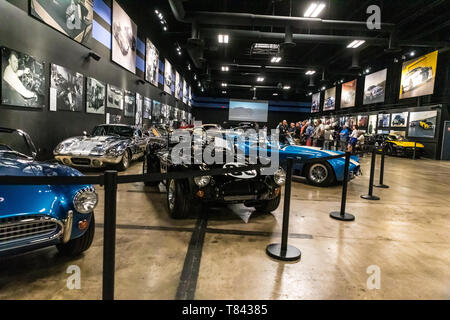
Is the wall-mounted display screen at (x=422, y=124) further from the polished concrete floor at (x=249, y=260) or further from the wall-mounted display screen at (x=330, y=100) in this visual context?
the polished concrete floor at (x=249, y=260)

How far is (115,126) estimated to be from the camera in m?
7.59

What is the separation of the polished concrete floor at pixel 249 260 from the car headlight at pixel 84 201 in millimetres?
529

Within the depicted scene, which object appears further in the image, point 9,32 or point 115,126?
point 115,126

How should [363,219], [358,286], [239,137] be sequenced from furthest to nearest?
[239,137] → [363,219] → [358,286]

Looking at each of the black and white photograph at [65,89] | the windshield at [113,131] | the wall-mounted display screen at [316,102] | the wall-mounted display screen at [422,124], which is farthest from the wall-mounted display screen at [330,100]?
the black and white photograph at [65,89]

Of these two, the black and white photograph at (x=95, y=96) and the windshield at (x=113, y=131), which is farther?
the black and white photograph at (x=95, y=96)

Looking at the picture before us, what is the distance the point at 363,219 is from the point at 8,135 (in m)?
6.92

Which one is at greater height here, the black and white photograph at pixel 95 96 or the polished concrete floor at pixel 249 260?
the black and white photograph at pixel 95 96

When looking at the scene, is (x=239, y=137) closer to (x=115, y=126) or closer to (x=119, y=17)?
(x=115, y=126)

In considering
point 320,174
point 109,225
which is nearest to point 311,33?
point 320,174

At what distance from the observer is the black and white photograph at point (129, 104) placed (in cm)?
1125

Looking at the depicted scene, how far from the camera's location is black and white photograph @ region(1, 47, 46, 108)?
215 inches

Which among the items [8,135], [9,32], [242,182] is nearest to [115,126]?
[8,135]

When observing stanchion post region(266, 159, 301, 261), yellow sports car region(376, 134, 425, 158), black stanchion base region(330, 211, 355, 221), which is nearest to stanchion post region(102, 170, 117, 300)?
stanchion post region(266, 159, 301, 261)
